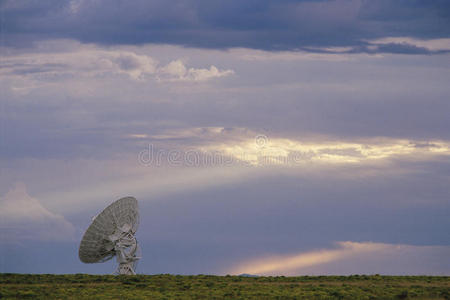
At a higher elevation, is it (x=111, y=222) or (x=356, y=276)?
(x=111, y=222)

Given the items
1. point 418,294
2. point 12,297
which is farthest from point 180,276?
point 418,294

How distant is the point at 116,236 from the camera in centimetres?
9194

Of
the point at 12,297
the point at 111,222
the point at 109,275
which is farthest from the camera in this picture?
the point at 109,275

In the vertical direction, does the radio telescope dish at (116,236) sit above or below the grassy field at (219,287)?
above

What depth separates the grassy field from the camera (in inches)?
3115

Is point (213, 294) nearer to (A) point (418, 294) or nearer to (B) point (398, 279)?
(A) point (418, 294)

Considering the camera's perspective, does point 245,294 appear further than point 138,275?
No

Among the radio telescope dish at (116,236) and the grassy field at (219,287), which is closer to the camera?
the grassy field at (219,287)

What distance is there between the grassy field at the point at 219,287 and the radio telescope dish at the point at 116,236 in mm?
2533

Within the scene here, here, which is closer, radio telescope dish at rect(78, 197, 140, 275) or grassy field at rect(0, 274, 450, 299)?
grassy field at rect(0, 274, 450, 299)

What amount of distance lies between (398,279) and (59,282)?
4550 centimetres

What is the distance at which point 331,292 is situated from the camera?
Answer: 3184 inches

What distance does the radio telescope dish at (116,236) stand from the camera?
90.5 meters

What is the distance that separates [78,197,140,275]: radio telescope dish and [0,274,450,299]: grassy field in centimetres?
253
